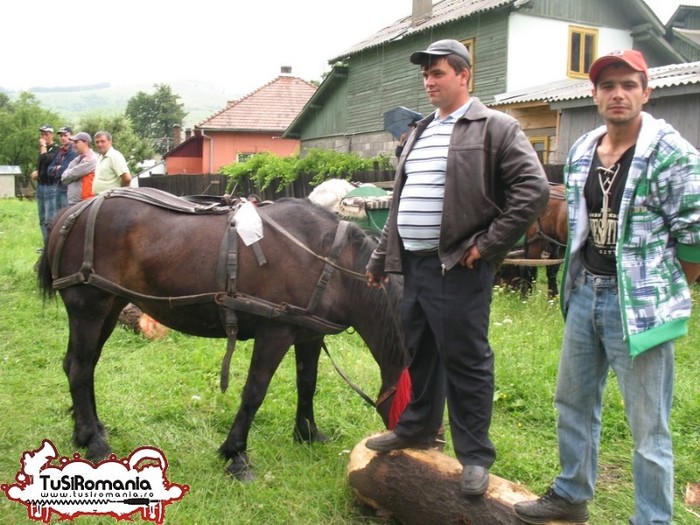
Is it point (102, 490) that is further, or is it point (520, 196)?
point (102, 490)

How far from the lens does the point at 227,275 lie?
3.67m

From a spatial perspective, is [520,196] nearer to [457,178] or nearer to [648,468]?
[457,178]

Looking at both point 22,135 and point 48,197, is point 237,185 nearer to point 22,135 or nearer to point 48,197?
point 48,197

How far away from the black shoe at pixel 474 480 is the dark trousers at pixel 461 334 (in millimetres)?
27

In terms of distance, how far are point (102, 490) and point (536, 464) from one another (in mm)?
2398

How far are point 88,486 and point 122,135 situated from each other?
49.8 meters

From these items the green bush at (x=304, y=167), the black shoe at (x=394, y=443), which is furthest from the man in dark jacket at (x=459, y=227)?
the green bush at (x=304, y=167)

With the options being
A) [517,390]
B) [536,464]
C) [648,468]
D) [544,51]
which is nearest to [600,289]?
[648,468]

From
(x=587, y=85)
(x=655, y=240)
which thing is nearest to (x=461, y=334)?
(x=655, y=240)

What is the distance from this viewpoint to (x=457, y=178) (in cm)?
269

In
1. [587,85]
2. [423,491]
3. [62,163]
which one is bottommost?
[423,491]

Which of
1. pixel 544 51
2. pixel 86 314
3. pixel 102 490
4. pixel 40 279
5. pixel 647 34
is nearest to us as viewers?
pixel 102 490

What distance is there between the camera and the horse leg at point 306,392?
13.5 ft

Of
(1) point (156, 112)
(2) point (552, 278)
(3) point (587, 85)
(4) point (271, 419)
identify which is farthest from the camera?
(1) point (156, 112)
